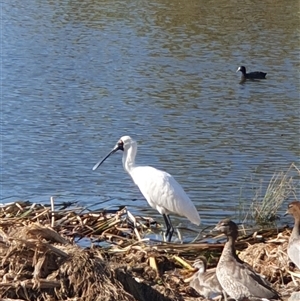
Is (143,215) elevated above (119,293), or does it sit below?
below

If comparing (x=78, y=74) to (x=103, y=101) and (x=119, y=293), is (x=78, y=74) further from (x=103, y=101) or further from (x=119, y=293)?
(x=119, y=293)

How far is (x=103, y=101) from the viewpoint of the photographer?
17.8m

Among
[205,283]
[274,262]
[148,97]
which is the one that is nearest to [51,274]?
[205,283]

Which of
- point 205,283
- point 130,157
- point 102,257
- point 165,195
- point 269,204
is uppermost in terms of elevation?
point 102,257

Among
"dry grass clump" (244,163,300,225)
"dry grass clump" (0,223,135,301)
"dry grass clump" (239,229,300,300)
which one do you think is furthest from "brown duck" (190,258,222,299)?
"dry grass clump" (244,163,300,225)

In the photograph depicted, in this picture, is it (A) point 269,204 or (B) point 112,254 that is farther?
(A) point 269,204

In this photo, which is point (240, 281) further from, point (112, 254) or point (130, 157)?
point (130, 157)

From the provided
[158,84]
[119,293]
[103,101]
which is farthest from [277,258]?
[158,84]

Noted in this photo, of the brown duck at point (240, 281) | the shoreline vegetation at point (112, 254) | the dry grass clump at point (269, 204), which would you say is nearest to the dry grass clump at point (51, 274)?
the shoreline vegetation at point (112, 254)

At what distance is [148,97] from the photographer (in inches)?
711

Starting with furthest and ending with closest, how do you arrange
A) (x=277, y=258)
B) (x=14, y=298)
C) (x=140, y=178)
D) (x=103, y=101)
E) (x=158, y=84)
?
1. (x=158, y=84)
2. (x=103, y=101)
3. (x=140, y=178)
4. (x=277, y=258)
5. (x=14, y=298)

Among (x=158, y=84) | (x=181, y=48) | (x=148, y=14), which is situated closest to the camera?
(x=158, y=84)

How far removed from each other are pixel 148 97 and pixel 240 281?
10918 mm

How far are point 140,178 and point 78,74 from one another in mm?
10087
